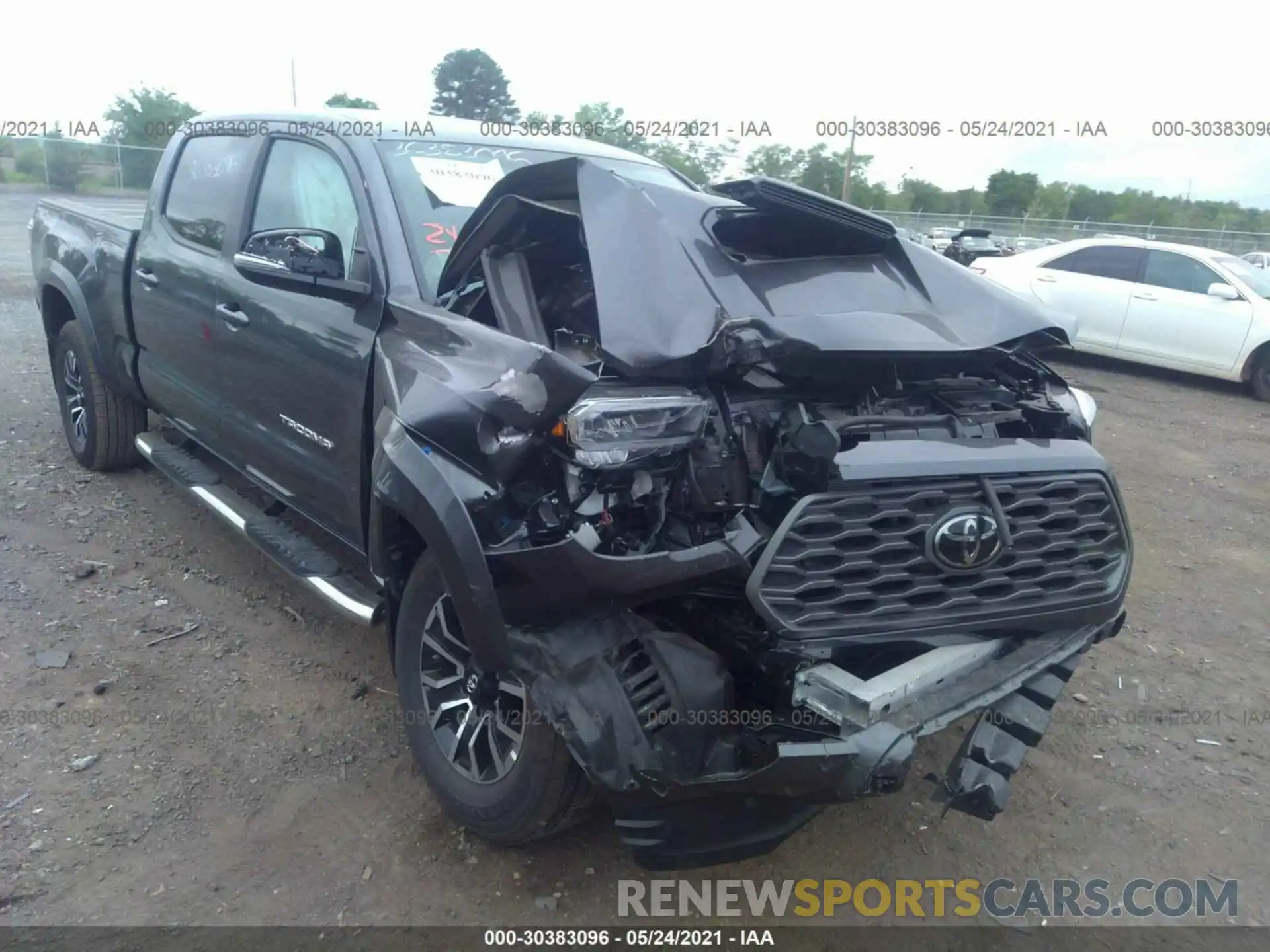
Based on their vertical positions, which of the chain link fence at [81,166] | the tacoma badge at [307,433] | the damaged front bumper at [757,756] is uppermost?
the tacoma badge at [307,433]

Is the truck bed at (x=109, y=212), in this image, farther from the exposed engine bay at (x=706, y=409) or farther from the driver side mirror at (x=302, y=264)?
the exposed engine bay at (x=706, y=409)

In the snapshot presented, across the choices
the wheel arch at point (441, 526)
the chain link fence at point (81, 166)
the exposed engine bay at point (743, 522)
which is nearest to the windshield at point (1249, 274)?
the exposed engine bay at point (743, 522)

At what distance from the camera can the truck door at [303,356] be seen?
3154mm

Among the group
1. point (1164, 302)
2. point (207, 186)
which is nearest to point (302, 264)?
point (207, 186)

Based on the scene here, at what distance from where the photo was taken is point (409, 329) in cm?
287

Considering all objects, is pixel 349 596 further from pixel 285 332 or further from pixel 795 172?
pixel 795 172

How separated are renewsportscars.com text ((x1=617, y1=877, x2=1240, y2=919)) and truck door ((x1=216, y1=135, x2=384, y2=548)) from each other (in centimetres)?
154

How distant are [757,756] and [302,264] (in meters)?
2.13

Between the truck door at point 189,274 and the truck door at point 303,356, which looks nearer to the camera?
the truck door at point 303,356

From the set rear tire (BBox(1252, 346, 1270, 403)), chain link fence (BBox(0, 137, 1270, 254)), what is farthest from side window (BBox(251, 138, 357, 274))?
chain link fence (BBox(0, 137, 1270, 254))

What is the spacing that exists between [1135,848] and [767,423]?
1.80 m

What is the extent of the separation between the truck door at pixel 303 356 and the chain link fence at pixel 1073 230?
19.9 metres

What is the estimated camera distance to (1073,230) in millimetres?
23469
